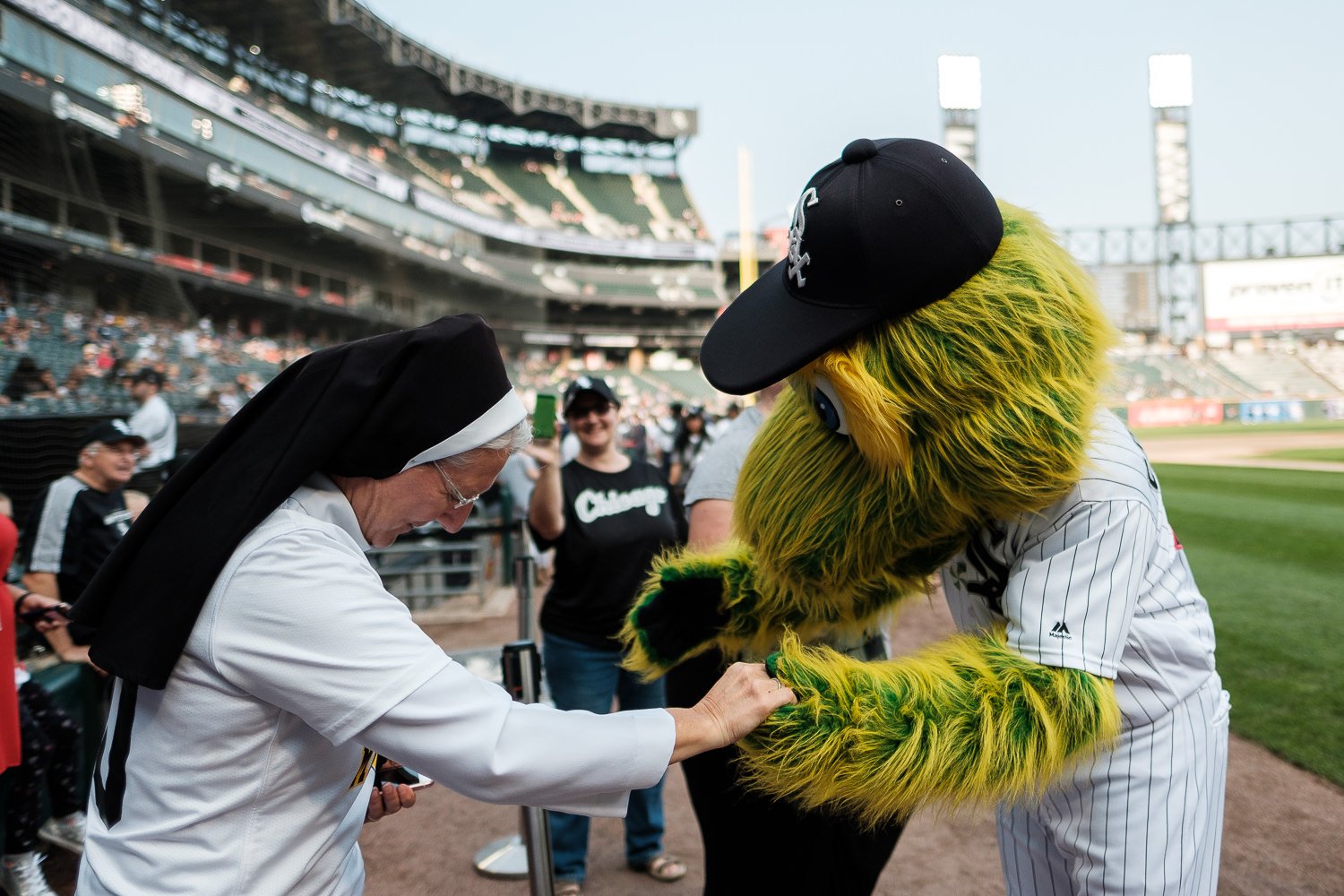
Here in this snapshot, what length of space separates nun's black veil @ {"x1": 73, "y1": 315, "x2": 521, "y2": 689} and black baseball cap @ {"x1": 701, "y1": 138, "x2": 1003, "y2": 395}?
1.52 feet

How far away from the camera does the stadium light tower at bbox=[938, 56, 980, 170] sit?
45.5m

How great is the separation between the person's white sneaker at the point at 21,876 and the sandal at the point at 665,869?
2289mm

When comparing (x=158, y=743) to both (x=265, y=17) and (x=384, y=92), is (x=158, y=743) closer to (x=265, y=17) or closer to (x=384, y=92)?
(x=265, y=17)

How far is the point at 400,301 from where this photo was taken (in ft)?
112

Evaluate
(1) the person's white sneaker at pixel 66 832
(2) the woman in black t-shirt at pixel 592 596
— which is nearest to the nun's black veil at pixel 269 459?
(2) the woman in black t-shirt at pixel 592 596

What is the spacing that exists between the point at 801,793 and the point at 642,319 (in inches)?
2038

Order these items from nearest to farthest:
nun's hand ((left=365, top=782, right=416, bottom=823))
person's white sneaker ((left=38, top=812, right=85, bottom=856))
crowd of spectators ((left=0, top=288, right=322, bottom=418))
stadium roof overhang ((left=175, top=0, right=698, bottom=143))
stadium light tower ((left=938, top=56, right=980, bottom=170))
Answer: nun's hand ((left=365, top=782, right=416, bottom=823)), person's white sneaker ((left=38, top=812, right=85, bottom=856)), crowd of spectators ((left=0, top=288, right=322, bottom=418)), stadium roof overhang ((left=175, top=0, right=698, bottom=143)), stadium light tower ((left=938, top=56, right=980, bottom=170))

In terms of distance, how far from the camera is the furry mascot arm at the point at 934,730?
1.25 m

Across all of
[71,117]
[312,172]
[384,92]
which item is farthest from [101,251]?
[384,92]

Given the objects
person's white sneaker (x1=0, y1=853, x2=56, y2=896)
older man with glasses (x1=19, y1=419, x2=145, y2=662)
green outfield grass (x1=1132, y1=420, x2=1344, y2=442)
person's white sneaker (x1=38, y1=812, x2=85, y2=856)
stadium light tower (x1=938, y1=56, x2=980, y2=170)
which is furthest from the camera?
stadium light tower (x1=938, y1=56, x2=980, y2=170)

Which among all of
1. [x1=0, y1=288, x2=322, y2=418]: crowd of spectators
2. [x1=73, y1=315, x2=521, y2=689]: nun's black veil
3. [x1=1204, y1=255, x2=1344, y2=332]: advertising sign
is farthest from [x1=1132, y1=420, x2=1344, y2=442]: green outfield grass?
[x1=73, y1=315, x2=521, y2=689]: nun's black veil

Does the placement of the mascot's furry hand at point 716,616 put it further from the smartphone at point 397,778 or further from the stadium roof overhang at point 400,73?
the stadium roof overhang at point 400,73

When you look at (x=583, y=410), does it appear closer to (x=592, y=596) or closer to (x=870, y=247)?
(x=592, y=596)

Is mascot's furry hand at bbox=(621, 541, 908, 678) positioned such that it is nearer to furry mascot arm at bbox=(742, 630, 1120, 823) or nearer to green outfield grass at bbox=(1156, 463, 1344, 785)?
furry mascot arm at bbox=(742, 630, 1120, 823)
